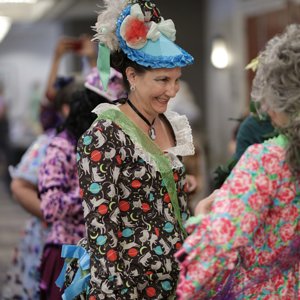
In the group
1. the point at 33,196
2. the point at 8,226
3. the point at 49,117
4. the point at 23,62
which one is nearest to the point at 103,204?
the point at 33,196

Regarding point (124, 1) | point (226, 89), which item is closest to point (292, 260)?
point (124, 1)

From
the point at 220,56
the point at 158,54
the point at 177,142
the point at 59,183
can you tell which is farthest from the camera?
the point at 220,56

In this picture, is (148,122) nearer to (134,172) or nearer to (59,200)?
(134,172)

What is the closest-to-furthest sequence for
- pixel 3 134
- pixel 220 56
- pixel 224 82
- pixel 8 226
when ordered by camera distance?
1. pixel 220 56
2. pixel 8 226
3. pixel 224 82
4. pixel 3 134

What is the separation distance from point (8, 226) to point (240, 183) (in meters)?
9.96

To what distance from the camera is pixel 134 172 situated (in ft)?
9.64

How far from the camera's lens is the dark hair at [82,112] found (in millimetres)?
4156

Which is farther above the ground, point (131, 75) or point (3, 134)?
point (131, 75)

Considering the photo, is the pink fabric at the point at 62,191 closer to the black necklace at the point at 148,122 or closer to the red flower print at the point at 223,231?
the black necklace at the point at 148,122

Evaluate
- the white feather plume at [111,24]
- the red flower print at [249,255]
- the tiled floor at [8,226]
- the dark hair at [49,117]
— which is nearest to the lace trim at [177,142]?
the white feather plume at [111,24]

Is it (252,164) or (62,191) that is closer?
(252,164)

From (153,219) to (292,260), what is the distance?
1.72 ft

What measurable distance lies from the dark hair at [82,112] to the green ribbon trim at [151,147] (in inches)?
43.0

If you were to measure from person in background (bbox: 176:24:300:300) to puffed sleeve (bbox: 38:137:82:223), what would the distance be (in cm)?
162
